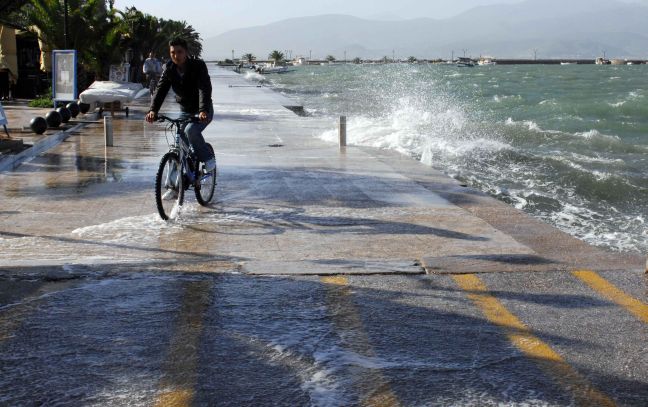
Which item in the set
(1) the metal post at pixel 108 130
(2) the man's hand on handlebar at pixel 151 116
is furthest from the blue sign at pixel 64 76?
(2) the man's hand on handlebar at pixel 151 116

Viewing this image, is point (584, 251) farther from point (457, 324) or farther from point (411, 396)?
point (411, 396)

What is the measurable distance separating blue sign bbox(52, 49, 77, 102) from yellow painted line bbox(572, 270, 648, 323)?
1583cm

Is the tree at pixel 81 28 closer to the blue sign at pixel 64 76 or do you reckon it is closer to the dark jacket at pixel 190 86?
the blue sign at pixel 64 76

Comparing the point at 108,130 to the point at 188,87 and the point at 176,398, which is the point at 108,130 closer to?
the point at 188,87

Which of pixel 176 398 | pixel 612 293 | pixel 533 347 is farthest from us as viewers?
pixel 612 293

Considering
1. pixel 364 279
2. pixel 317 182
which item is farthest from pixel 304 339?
pixel 317 182

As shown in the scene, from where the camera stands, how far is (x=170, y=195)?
8.10 metres

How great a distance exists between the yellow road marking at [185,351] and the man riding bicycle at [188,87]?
2.85 metres

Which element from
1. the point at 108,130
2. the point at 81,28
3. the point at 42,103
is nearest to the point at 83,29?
the point at 81,28

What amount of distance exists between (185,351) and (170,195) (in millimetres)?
3877

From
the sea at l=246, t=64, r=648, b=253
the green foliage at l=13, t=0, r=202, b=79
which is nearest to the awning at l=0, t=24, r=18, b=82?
the green foliage at l=13, t=0, r=202, b=79

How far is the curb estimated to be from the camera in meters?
11.7

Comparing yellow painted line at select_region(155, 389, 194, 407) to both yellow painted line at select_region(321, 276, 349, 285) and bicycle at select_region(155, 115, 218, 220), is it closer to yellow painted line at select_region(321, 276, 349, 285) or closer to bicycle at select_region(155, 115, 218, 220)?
yellow painted line at select_region(321, 276, 349, 285)

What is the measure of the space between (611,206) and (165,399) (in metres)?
10.8
